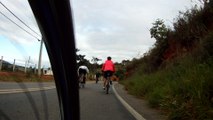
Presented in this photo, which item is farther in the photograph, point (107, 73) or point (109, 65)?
point (107, 73)

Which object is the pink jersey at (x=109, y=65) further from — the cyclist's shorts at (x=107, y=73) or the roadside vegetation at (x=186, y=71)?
the roadside vegetation at (x=186, y=71)

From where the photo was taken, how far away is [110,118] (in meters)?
9.03

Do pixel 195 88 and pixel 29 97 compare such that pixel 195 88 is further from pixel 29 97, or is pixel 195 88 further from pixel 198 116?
pixel 29 97

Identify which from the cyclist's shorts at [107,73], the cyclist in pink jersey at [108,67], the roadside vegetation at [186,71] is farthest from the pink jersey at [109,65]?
the roadside vegetation at [186,71]

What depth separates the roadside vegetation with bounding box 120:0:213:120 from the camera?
26.5 feet

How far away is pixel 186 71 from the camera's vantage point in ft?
38.4

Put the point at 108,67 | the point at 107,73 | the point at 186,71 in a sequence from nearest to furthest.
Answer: the point at 186,71 → the point at 108,67 → the point at 107,73

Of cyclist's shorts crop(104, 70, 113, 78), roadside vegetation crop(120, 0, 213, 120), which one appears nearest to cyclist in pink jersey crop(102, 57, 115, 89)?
cyclist's shorts crop(104, 70, 113, 78)

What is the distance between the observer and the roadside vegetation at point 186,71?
8.06m

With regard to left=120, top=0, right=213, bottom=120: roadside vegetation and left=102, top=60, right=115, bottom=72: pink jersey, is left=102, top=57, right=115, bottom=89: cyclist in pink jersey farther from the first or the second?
left=120, top=0, right=213, bottom=120: roadside vegetation

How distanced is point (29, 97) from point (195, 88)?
749cm

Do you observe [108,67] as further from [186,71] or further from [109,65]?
[186,71]

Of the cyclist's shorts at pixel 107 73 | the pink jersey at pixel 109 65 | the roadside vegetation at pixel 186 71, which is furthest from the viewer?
the cyclist's shorts at pixel 107 73

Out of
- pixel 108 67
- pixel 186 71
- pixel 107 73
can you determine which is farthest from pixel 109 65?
pixel 186 71
